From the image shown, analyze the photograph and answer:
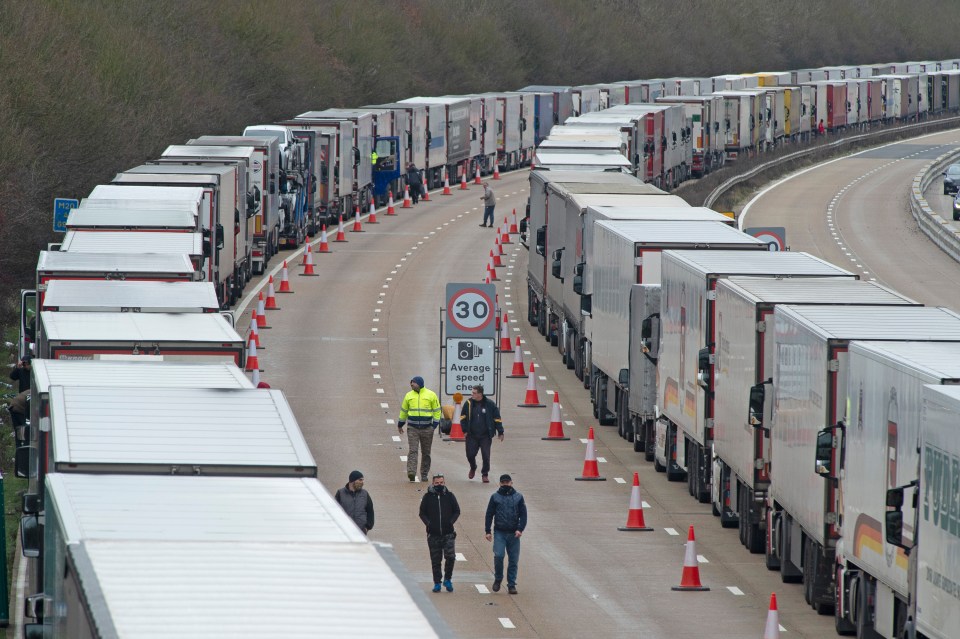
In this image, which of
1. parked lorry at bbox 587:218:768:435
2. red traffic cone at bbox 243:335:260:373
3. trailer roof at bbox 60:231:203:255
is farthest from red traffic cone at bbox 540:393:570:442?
red traffic cone at bbox 243:335:260:373

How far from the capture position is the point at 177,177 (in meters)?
36.0

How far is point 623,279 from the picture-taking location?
1083 inches

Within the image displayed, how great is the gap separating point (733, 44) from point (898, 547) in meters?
134

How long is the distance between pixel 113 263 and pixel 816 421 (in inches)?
427

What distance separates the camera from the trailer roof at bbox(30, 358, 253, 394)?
14625 mm

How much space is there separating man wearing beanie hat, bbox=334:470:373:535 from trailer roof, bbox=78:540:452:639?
29.0 ft

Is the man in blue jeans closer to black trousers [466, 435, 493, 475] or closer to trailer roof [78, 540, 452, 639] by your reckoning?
black trousers [466, 435, 493, 475]


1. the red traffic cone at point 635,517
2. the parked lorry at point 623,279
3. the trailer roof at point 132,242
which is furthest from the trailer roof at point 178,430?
the trailer roof at point 132,242

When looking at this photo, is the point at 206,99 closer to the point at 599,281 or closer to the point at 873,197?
the point at 873,197

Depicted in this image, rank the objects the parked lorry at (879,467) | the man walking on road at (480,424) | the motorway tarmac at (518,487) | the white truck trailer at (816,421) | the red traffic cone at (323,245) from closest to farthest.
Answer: the parked lorry at (879,467)
the white truck trailer at (816,421)
the motorway tarmac at (518,487)
the man walking on road at (480,424)
the red traffic cone at (323,245)

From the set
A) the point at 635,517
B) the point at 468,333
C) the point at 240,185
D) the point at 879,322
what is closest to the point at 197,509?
the point at 879,322

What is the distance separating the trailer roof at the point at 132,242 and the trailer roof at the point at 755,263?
7.47 metres

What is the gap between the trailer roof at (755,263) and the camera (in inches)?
881

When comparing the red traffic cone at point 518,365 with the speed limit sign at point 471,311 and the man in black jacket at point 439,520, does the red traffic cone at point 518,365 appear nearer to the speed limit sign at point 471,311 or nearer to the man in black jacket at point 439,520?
the speed limit sign at point 471,311
